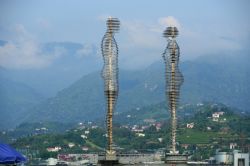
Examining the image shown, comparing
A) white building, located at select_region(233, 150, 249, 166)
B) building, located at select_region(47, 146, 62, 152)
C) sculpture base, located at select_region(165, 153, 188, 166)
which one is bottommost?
sculpture base, located at select_region(165, 153, 188, 166)

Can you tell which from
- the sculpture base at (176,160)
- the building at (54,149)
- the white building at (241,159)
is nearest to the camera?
the sculpture base at (176,160)

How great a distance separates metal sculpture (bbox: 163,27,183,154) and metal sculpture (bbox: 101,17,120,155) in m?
1.71

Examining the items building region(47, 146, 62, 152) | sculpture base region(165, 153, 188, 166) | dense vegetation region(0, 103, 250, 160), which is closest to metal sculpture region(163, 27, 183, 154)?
sculpture base region(165, 153, 188, 166)

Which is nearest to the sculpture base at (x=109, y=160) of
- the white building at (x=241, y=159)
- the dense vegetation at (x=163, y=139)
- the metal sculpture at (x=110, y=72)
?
the metal sculpture at (x=110, y=72)

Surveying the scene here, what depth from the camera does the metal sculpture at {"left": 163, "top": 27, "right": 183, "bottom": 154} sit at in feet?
93.6

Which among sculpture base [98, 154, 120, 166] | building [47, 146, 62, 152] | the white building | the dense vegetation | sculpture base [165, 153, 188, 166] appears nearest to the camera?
sculpture base [165, 153, 188, 166]

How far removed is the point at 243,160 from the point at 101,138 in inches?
3408

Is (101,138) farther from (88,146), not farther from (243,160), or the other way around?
(243,160)

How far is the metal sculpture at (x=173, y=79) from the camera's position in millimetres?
28523

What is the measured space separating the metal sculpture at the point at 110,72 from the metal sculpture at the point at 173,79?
1.71 m

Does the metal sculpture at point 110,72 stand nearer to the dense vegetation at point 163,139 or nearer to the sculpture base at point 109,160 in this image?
the sculpture base at point 109,160

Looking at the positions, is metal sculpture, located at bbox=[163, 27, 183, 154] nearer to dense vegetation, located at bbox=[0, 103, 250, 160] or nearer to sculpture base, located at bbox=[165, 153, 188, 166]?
sculpture base, located at bbox=[165, 153, 188, 166]

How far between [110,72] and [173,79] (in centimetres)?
209

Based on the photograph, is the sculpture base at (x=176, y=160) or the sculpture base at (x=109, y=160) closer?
the sculpture base at (x=176, y=160)
